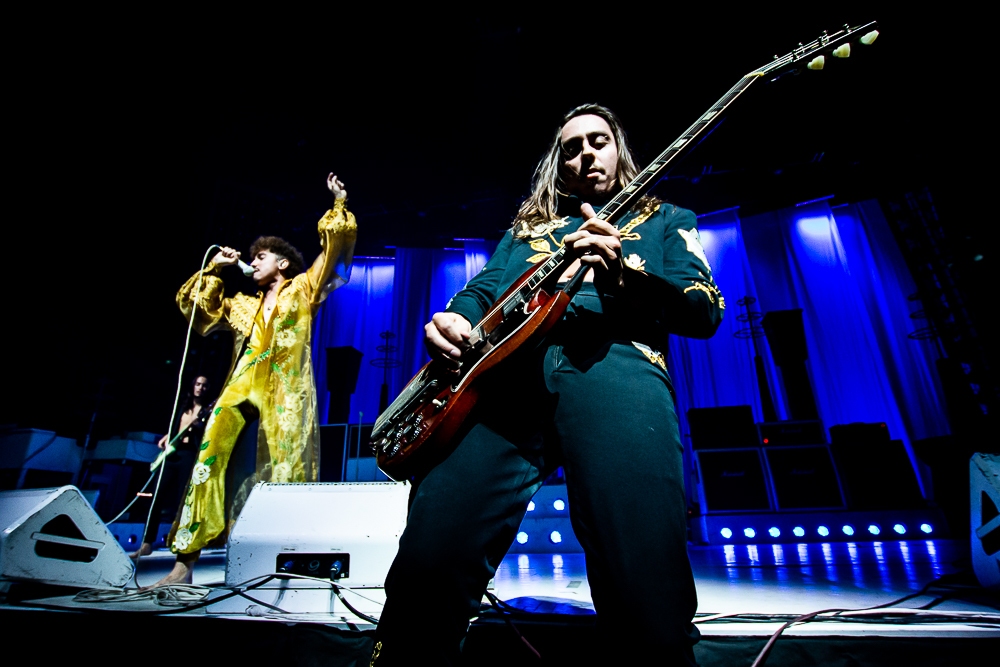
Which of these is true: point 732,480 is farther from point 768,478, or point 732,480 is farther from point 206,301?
point 206,301

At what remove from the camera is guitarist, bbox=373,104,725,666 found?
94 centimetres

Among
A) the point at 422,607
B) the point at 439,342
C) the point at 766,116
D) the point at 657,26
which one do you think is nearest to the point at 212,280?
the point at 439,342

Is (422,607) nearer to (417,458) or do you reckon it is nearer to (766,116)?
(417,458)

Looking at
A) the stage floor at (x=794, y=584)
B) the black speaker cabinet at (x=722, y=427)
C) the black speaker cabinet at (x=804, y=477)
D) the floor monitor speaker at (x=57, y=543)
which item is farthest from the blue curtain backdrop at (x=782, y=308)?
the floor monitor speaker at (x=57, y=543)

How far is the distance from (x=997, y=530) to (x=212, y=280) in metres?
4.86

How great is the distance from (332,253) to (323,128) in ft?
15.0

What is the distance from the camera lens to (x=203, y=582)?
2.95 meters

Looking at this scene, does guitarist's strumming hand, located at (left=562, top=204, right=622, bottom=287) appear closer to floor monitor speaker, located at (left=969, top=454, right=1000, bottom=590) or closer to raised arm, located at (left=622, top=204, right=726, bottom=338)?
raised arm, located at (left=622, top=204, right=726, bottom=338)

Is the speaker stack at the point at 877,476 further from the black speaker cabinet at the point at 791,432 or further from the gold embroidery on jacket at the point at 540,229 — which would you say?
the gold embroidery on jacket at the point at 540,229

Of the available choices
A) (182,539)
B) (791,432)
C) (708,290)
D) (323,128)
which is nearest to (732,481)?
(791,432)

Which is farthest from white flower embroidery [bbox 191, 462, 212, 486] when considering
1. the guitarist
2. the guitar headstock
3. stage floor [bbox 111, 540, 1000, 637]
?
the guitar headstock

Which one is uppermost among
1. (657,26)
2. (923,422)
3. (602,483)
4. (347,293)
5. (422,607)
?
(657,26)

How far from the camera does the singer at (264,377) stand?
284 cm

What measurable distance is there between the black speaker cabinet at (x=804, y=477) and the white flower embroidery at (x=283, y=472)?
4817 millimetres
